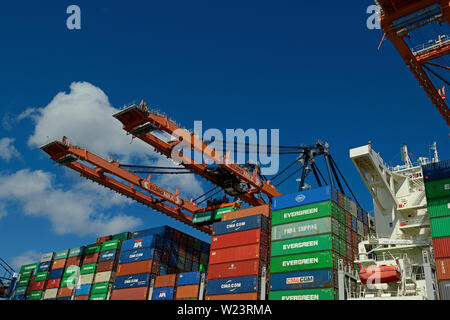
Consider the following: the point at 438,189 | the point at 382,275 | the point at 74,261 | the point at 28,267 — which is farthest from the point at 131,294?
the point at 28,267

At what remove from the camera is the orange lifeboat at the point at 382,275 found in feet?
88.5

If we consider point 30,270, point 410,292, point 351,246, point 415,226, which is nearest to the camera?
point 410,292

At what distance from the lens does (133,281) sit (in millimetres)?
46594

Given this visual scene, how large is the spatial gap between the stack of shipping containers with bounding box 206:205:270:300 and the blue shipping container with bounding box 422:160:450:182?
14217 mm

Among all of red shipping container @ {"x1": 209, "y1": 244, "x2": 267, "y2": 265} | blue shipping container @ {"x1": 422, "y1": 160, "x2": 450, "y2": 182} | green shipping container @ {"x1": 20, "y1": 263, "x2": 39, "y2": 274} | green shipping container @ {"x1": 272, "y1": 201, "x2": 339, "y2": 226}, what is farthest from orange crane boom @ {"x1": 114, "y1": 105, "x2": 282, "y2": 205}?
green shipping container @ {"x1": 20, "y1": 263, "x2": 39, "y2": 274}

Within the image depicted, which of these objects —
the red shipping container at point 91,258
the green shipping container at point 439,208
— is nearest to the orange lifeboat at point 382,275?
the green shipping container at point 439,208

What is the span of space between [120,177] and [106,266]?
52.5 ft

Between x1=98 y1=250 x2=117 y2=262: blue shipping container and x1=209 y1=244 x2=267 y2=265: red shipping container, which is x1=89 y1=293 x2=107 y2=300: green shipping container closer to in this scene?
x1=98 y1=250 x2=117 y2=262: blue shipping container

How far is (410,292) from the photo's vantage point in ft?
88.6

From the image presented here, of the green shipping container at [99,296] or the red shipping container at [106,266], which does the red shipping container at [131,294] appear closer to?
the green shipping container at [99,296]

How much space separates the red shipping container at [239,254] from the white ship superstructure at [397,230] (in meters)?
8.36
